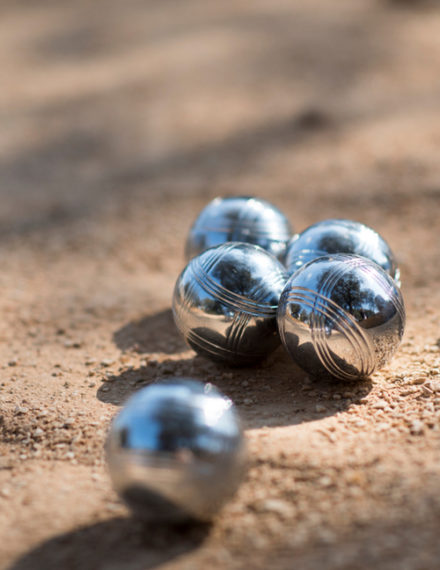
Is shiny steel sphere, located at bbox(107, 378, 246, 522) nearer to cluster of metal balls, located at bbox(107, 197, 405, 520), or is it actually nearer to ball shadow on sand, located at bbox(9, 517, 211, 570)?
cluster of metal balls, located at bbox(107, 197, 405, 520)

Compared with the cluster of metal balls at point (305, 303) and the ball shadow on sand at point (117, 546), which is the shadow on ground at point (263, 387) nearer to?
the cluster of metal balls at point (305, 303)

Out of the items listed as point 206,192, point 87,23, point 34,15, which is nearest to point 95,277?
point 206,192

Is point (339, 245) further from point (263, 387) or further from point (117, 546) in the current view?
point (117, 546)

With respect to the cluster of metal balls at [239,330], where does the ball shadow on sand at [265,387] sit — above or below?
below

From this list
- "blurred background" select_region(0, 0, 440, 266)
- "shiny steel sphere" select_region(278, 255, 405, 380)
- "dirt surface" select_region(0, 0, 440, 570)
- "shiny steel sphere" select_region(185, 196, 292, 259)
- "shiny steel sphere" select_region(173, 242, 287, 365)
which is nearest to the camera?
"dirt surface" select_region(0, 0, 440, 570)

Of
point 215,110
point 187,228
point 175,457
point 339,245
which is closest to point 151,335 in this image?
point 339,245

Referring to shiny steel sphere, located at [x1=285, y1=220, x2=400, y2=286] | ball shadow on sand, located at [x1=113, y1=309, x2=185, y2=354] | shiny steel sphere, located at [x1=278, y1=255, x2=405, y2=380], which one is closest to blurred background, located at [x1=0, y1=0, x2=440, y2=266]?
ball shadow on sand, located at [x1=113, y1=309, x2=185, y2=354]

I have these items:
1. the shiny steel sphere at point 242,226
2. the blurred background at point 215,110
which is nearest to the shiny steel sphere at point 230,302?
the shiny steel sphere at point 242,226
